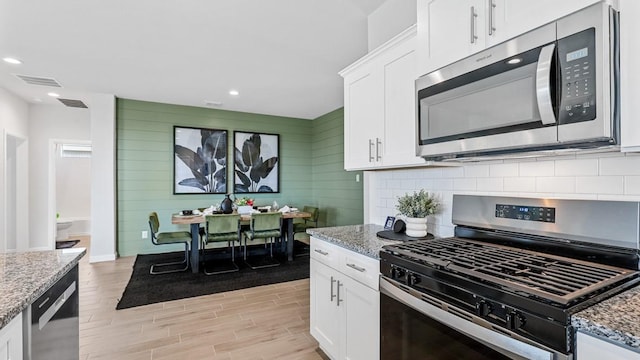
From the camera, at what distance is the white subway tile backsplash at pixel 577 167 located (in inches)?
50.8

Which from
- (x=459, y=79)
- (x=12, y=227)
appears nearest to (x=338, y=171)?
(x=459, y=79)

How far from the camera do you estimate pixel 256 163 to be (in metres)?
6.11

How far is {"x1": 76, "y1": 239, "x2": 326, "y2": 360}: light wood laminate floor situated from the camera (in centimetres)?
227

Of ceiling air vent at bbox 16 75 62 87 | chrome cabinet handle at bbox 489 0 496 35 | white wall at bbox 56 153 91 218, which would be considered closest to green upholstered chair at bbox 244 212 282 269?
ceiling air vent at bbox 16 75 62 87

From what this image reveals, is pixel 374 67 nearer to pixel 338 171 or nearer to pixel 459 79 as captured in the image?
pixel 459 79

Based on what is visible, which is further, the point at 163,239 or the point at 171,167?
the point at 171,167

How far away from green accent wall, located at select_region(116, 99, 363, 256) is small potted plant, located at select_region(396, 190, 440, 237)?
3.18m

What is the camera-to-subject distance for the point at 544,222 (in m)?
1.39

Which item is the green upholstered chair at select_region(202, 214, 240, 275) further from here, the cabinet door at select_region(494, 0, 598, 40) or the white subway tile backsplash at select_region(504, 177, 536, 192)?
the cabinet door at select_region(494, 0, 598, 40)

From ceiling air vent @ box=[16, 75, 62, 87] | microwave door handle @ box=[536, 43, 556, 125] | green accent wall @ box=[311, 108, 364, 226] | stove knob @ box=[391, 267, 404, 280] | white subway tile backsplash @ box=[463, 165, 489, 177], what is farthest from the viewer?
green accent wall @ box=[311, 108, 364, 226]

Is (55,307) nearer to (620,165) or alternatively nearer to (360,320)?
(360,320)

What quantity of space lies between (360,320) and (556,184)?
1178mm

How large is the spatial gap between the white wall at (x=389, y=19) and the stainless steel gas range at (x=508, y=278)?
1.50 m

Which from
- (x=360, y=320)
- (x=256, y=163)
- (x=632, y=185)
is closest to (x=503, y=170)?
(x=632, y=185)
